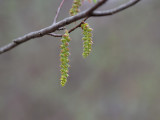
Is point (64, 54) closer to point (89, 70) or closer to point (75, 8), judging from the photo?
point (75, 8)

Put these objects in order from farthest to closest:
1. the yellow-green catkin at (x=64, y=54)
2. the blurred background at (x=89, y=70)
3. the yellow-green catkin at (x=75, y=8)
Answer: the blurred background at (x=89, y=70)
the yellow-green catkin at (x=75, y=8)
the yellow-green catkin at (x=64, y=54)

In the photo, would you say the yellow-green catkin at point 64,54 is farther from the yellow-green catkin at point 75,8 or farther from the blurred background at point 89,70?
the blurred background at point 89,70

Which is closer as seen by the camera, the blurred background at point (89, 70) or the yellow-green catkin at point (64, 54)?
the yellow-green catkin at point (64, 54)

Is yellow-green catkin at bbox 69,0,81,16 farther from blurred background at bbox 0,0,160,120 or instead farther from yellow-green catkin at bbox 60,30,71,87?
blurred background at bbox 0,0,160,120

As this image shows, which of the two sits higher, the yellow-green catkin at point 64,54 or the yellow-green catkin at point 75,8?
the yellow-green catkin at point 75,8

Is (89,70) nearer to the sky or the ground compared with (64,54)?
nearer to the sky

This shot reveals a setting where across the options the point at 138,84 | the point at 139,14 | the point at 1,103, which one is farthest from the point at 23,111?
the point at 139,14

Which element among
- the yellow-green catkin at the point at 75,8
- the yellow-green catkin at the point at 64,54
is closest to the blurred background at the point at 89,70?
the yellow-green catkin at the point at 75,8

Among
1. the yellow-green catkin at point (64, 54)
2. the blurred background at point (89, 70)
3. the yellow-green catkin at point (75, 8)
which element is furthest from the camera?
the blurred background at point (89, 70)

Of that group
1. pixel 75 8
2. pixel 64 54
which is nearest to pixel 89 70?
pixel 75 8
